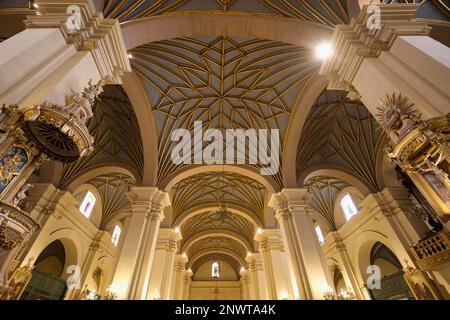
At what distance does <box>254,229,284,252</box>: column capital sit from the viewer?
45.8 feet

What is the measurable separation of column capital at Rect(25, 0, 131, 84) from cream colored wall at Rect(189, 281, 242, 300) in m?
29.3

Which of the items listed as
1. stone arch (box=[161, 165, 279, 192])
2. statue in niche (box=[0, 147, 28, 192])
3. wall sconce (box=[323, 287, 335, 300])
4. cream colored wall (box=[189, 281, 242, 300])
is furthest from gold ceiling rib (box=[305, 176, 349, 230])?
cream colored wall (box=[189, 281, 242, 300])

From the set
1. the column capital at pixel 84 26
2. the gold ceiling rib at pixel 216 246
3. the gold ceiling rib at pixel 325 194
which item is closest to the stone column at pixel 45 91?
the column capital at pixel 84 26

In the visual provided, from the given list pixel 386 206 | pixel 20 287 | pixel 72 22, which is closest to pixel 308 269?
pixel 386 206

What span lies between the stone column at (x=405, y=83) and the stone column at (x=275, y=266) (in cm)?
1007

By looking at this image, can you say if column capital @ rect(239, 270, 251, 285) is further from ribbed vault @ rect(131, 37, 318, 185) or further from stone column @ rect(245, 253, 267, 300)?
ribbed vault @ rect(131, 37, 318, 185)

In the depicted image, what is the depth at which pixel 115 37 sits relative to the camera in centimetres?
540

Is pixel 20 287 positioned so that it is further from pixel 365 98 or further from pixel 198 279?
pixel 198 279

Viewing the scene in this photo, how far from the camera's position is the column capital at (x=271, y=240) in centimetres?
1395

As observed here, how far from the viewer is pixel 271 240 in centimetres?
1415

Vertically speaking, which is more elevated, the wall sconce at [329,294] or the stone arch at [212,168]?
the stone arch at [212,168]

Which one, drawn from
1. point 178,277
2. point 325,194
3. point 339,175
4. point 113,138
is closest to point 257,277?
point 178,277

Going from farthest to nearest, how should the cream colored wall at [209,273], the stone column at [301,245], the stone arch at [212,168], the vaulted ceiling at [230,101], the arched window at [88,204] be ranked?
the cream colored wall at [209,273] < the arched window at [88,204] < the stone arch at [212,168] < the vaulted ceiling at [230,101] < the stone column at [301,245]

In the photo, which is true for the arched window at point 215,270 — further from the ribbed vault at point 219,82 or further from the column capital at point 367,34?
the column capital at point 367,34
